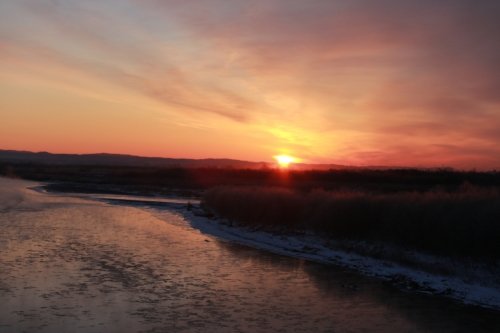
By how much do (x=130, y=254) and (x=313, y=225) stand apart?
10074mm

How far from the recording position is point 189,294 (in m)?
14.8

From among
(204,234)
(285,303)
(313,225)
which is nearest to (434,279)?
(285,303)

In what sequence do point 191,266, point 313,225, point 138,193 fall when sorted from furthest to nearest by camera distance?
point 138,193 < point 313,225 < point 191,266

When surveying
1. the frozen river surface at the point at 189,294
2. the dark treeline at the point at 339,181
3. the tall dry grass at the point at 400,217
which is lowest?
the frozen river surface at the point at 189,294

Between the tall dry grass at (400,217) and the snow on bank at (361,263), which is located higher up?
the tall dry grass at (400,217)

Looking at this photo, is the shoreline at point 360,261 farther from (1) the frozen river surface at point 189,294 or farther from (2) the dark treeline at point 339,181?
(2) the dark treeline at point 339,181

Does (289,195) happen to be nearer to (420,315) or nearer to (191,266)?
(191,266)

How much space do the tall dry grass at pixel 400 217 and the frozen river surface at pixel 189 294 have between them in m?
3.61

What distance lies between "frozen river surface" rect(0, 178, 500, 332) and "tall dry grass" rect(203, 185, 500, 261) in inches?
142

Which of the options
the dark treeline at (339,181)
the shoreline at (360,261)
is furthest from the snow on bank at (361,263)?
the dark treeline at (339,181)

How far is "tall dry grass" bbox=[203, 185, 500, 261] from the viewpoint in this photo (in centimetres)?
1851

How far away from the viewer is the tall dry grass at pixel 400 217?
18.5 m

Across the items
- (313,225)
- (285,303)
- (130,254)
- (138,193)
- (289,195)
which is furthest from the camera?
(138,193)

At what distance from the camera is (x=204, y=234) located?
94.7ft
